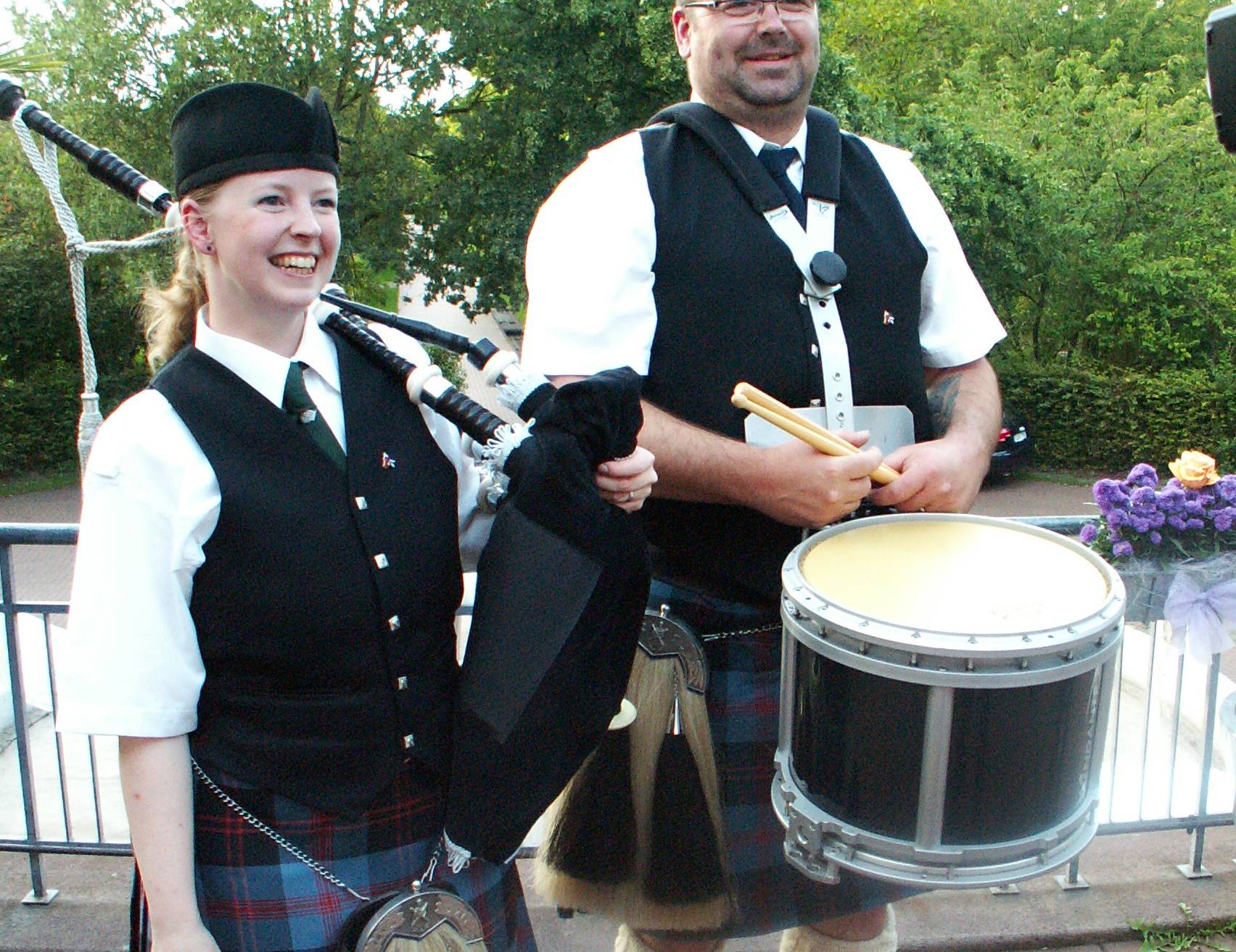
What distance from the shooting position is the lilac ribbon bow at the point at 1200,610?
6.77ft

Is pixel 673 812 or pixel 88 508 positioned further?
pixel 673 812

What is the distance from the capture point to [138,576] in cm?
119

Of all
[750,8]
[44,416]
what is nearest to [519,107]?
[44,416]

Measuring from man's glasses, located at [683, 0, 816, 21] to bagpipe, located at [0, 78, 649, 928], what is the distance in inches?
25.9

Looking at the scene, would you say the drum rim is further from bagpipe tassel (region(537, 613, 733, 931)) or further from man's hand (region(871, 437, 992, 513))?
bagpipe tassel (region(537, 613, 733, 931))

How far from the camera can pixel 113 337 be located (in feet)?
42.6

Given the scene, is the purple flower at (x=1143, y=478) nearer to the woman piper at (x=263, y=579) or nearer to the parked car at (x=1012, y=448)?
the woman piper at (x=263, y=579)

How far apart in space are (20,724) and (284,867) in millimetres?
1475

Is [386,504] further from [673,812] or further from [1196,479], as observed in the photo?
[1196,479]

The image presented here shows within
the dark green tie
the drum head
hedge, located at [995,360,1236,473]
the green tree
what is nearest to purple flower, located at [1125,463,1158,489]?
the drum head

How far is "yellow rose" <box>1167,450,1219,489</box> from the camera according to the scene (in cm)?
212

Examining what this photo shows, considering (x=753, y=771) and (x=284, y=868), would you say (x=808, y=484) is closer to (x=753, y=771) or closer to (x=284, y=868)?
(x=753, y=771)

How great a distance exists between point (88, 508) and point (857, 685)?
2.89ft

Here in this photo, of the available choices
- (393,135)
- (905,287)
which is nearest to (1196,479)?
(905,287)
